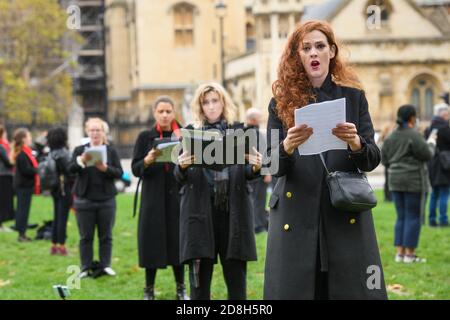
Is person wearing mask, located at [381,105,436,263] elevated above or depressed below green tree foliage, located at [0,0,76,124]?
below

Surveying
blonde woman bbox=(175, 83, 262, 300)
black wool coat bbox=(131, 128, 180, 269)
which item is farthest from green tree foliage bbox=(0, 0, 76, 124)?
blonde woman bbox=(175, 83, 262, 300)

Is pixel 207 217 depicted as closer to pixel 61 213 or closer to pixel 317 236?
pixel 317 236

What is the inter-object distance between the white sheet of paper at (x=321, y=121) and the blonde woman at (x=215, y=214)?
2.43 metres

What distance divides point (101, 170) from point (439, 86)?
33.0 m

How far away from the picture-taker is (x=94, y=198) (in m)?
11.1

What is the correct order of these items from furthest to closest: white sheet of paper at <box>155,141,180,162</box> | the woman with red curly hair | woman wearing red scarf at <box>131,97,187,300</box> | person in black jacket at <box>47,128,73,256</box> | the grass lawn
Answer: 1. person in black jacket at <box>47,128,73,256</box>
2. the grass lawn
3. woman wearing red scarf at <box>131,97,187,300</box>
4. white sheet of paper at <box>155,141,180,162</box>
5. the woman with red curly hair

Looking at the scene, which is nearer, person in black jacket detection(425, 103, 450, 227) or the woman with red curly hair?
the woman with red curly hair

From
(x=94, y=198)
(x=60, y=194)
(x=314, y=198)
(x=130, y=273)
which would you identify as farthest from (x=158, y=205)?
(x=60, y=194)

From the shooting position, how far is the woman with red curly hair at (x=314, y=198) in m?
4.98

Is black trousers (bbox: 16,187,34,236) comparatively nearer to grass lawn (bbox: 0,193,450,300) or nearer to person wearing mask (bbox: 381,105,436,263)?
grass lawn (bbox: 0,193,450,300)

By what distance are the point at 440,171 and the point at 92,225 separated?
287 inches

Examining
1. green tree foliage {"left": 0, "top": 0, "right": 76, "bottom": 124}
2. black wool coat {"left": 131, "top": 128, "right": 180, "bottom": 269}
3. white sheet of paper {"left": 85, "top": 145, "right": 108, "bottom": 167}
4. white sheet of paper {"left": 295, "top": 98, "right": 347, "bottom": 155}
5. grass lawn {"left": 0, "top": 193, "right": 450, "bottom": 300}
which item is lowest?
grass lawn {"left": 0, "top": 193, "right": 450, "bottom": 300}

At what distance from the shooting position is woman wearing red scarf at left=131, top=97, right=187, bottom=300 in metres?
9.20

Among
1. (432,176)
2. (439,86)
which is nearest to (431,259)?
(432,176)
